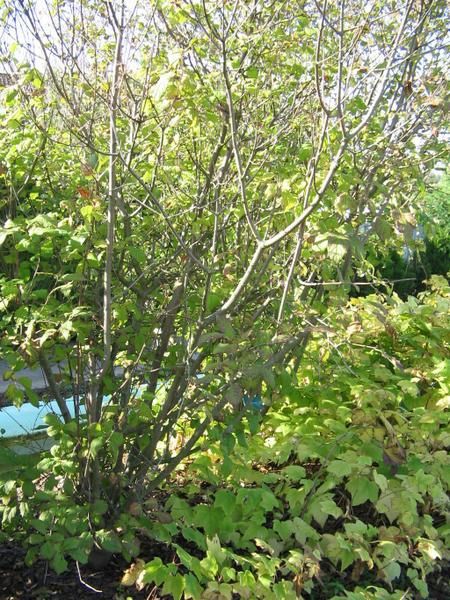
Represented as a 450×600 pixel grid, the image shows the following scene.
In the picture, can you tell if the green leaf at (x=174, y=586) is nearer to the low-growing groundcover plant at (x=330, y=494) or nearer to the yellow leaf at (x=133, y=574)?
the low-growing groundcover plant at (x=330, y=494)

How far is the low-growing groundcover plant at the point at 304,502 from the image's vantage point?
8.24 ft

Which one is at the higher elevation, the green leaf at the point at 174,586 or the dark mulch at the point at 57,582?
the green leaf at the point at 174,586

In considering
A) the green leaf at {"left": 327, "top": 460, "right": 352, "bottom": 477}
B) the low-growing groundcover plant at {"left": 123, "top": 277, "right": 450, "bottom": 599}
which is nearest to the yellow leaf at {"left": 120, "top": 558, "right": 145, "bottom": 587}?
the low-growing groundcover plant at {"left": 123, "top": 277, "right": 450, "bottom": 599}

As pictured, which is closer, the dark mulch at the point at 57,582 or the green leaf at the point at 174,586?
the green leaf at the point at 174,586

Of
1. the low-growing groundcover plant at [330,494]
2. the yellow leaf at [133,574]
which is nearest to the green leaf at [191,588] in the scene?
the low-growing groundcover plant at [330,494]

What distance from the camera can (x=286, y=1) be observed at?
2805 mm

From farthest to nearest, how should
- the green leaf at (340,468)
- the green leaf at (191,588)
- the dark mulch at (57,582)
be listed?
the green leaf at (340,468)
the dark mulch at (57,582)
the green leaf at (191,588)

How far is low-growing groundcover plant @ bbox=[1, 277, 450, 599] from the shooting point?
2512 millimetres

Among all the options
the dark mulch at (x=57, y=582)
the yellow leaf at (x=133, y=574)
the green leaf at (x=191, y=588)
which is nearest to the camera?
the green leaf at (x=191, y=588)

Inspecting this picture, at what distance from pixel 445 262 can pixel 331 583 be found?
7.79 m

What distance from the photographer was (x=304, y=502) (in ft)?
9.72

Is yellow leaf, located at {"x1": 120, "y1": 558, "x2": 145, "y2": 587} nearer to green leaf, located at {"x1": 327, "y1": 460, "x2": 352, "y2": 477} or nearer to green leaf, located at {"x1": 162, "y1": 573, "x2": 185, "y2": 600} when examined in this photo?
green leaf, located at {"x1": 162, "y1": 573, "x2": 185, "y2": 600}

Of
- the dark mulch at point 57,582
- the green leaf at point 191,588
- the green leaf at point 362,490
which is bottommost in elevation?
the dark mulch at point 57,582

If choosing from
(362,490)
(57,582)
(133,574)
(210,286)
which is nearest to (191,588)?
(133,574)
